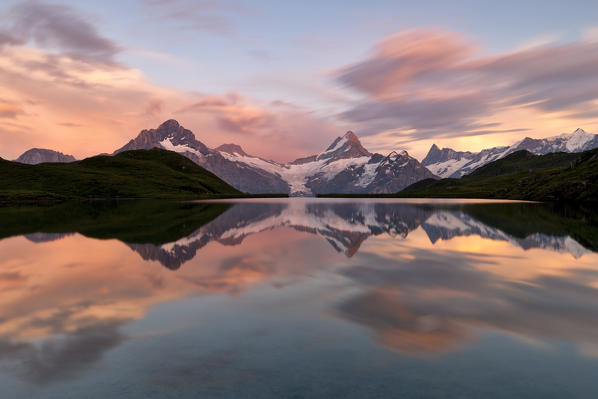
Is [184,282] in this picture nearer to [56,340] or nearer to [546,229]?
[56,340]

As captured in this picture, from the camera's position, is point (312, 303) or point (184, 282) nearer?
point (312, 303)

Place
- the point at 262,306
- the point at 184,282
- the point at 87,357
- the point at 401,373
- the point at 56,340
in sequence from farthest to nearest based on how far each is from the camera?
the point at 184,282, the point at 262,306, the point at 56,340, the point at 87,357, the point at 401,373

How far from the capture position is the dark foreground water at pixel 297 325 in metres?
10.3

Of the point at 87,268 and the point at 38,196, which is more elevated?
the point at 38,196

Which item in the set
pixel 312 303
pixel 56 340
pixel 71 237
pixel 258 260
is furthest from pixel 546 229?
pixel 71 237

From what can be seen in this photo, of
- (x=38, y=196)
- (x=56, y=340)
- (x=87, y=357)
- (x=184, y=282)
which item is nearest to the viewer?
(x=87, y=357)

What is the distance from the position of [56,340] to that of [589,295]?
25.1 metres

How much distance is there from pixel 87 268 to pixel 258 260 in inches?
478

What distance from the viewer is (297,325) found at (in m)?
14.9

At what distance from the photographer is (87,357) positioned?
12078 mm

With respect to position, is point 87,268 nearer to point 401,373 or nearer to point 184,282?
point 184,282

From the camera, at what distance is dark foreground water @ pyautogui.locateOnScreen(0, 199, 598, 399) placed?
10.3 meters

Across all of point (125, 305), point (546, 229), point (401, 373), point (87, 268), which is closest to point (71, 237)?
point (87, 268)

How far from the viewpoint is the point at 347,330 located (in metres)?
14.4
